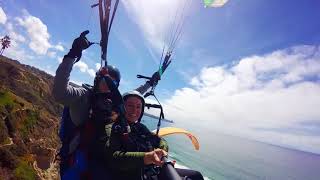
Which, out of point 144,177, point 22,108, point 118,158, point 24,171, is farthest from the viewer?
point 22,108

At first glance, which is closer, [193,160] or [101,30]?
[101,30]

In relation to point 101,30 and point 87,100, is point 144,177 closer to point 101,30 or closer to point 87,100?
point 87,100

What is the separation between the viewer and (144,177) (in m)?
3.35


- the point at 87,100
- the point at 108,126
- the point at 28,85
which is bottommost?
the point at 108,126

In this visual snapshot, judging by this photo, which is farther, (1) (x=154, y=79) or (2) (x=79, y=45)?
(1) (x=154, y=79)

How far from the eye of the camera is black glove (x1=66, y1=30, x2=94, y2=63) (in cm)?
354

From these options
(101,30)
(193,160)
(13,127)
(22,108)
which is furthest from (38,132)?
(193,160)

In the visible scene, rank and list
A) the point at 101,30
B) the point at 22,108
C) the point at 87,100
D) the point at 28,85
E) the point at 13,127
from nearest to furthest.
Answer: the point at 87,100 → the point at 101,30 → the point at 13,127 → the point at 22,108 → the point at 28,85

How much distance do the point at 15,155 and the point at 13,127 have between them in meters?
5.06

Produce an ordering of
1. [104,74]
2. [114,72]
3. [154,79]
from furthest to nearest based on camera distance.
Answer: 1. [154,79]
2. [114,72]
3. [104,74]

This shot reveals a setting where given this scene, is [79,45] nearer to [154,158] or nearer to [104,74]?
[104,74]

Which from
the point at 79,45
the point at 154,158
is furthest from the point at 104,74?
the point at 154,158

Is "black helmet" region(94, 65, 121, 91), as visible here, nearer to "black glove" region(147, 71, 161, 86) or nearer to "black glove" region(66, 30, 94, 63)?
"black glove" region(66, 30, 94, 63)

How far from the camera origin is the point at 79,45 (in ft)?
11.7
